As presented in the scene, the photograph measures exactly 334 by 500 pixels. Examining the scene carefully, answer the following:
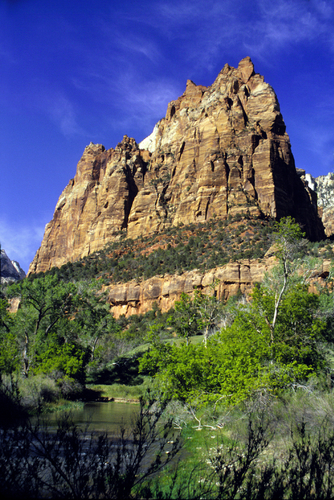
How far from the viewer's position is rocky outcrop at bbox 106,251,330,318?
146 feet

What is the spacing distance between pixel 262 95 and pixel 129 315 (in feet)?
198

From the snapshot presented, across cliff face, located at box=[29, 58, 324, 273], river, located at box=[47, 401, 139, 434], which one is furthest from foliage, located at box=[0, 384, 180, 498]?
cliff face, located at box=[29, 58, 324, 273]

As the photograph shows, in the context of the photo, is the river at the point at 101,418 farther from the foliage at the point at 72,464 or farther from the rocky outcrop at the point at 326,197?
the rocky outcrop at the point at 326,197

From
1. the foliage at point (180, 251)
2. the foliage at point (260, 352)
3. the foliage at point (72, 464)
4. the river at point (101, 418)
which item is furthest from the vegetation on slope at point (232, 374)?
the foliage at point (180, 251)

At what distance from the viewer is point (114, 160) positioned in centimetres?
9431

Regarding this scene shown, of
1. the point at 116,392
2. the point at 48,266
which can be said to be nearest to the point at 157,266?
the point at 116,392

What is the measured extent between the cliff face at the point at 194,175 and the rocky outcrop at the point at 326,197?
43163 mm

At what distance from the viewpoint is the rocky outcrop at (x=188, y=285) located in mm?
44469

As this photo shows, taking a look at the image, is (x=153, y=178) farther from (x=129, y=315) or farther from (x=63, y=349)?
(x=63, y=349)

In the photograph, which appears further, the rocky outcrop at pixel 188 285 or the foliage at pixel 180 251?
the foliage at pixel 180 251

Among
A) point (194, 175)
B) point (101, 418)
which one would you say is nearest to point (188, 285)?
point (101, 418)

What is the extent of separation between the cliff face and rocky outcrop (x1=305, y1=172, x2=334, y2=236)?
4316 cm

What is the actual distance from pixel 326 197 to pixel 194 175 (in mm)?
89445

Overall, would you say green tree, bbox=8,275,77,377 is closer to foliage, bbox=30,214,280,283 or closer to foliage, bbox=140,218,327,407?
foliage, bbox=140,218,327,407
